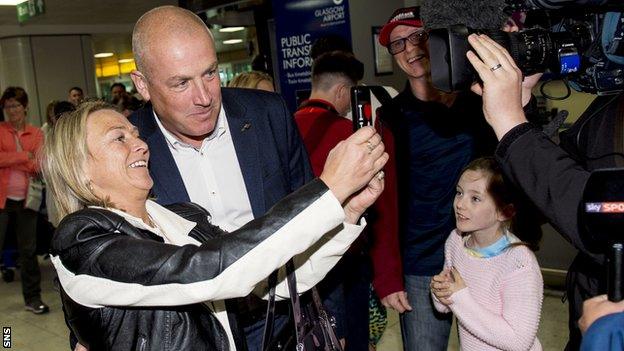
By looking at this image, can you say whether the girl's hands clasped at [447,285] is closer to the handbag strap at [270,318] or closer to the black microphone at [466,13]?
the handbag strap at [270,318]

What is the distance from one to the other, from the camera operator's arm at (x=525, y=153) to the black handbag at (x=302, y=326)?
631mm

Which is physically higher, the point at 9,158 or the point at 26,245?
the point at 9,158

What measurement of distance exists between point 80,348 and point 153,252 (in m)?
0.48

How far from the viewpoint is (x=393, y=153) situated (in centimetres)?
213

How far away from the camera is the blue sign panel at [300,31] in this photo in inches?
221

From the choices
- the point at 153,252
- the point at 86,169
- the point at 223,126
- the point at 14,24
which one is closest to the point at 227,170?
the point at 223,126

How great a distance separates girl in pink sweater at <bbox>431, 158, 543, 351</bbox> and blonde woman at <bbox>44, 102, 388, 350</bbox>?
0.56 meters

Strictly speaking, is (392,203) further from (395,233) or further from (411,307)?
(411,307)

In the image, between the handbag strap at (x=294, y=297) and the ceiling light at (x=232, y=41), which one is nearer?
the handbag strap at (x=294, y=297)

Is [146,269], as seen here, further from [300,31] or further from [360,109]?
[300,31]

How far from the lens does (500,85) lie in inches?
44.2

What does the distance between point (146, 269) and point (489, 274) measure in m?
1.13

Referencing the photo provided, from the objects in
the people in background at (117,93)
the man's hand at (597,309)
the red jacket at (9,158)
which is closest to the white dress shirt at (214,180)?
the man's hand at (597,309)

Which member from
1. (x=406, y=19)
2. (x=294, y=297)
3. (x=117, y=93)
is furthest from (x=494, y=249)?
(x=117, y=93)
